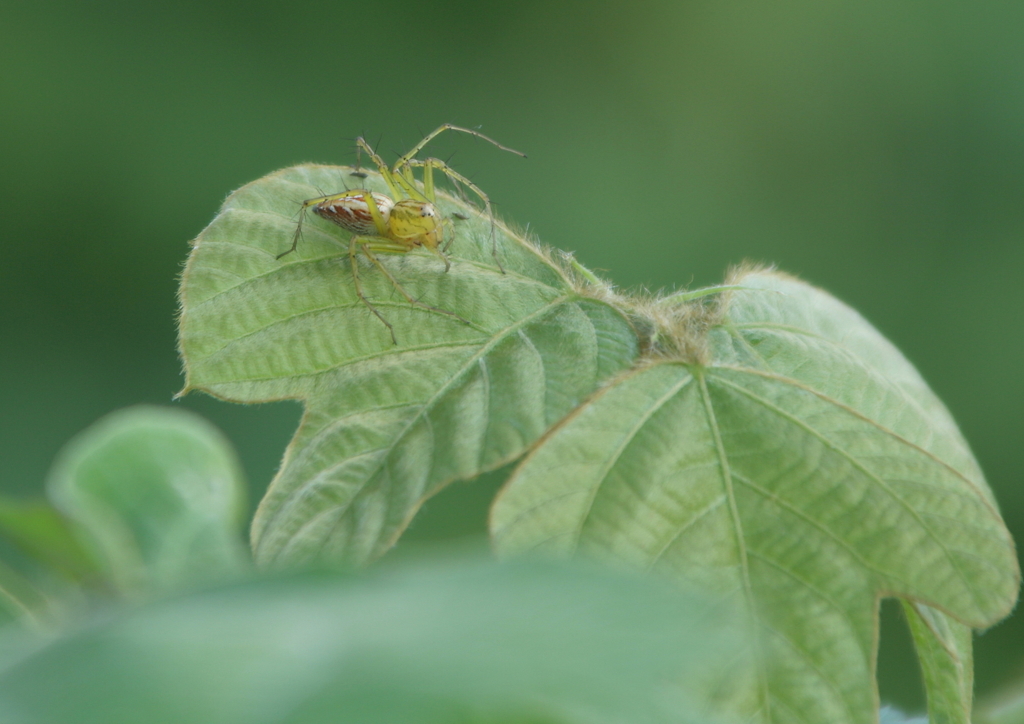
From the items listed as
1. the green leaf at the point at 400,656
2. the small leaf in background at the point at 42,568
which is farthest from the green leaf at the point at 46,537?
the green leaf at the point at 400,656

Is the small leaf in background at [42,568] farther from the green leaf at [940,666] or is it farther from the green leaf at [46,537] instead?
the green leaf at [940,666]

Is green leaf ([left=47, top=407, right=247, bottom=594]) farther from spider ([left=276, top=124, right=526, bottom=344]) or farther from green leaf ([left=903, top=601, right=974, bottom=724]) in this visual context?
green leaf ([left=903, top=601, right=974, bottom=724])

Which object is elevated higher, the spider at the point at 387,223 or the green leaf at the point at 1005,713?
the spider at the point at 387,223

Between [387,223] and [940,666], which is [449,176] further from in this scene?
[940,666]

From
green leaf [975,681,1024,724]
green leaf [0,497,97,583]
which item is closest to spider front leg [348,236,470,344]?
green leaf [0,497,97,583]

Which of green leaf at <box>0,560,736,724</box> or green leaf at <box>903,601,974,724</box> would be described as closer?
green leaf at <box>0,560,736,724</box>

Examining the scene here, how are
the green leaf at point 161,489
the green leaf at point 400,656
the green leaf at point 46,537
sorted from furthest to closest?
the green leaf at point 161,489
the green leaf at point 46,537
the green leaf at point 400,656

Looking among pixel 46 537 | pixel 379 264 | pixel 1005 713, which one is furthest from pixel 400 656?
pixel 1005 713
